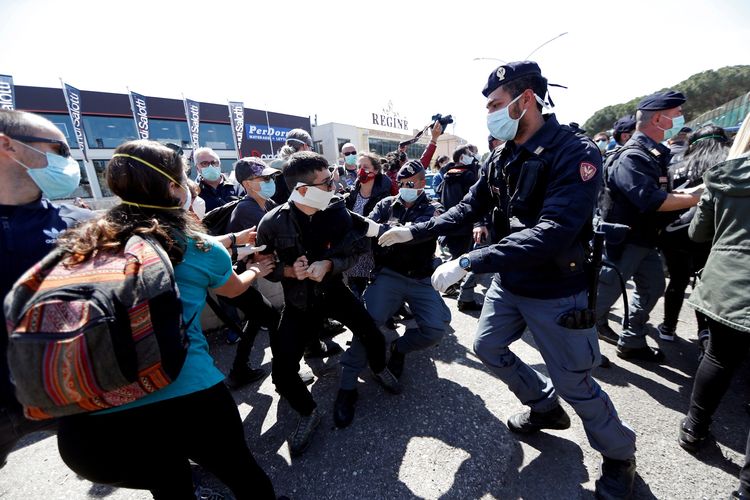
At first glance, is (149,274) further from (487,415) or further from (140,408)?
(487,415)

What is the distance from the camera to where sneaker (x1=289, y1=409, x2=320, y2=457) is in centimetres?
227

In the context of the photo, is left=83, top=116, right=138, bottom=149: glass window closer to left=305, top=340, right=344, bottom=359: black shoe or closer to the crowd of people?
left=305, top=340, right=344, bottom=359: black shoe

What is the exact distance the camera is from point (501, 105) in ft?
6.51

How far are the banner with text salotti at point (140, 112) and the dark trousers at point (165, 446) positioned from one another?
27.1 metres

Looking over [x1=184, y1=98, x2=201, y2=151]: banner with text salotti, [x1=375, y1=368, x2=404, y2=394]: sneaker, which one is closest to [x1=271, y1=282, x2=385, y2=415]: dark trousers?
[x1=375, y1=368, x2=404, y2=394]: sneaker

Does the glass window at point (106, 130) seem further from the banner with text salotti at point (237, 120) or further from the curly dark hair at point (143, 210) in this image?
the curly dark hair at point (143, 210)

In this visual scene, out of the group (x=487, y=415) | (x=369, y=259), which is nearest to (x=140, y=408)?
(x=487, y=415)

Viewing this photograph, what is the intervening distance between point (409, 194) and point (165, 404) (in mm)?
2555

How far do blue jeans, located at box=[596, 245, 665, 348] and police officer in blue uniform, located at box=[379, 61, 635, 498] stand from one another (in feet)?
4.96

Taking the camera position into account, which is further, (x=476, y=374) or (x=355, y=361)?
(x=476, y=374)

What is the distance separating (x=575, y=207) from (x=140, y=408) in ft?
6.93

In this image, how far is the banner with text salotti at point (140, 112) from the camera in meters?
22.2

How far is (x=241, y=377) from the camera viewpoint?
3117 mm

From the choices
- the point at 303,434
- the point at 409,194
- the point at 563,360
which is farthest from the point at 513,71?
the point at 303,434
